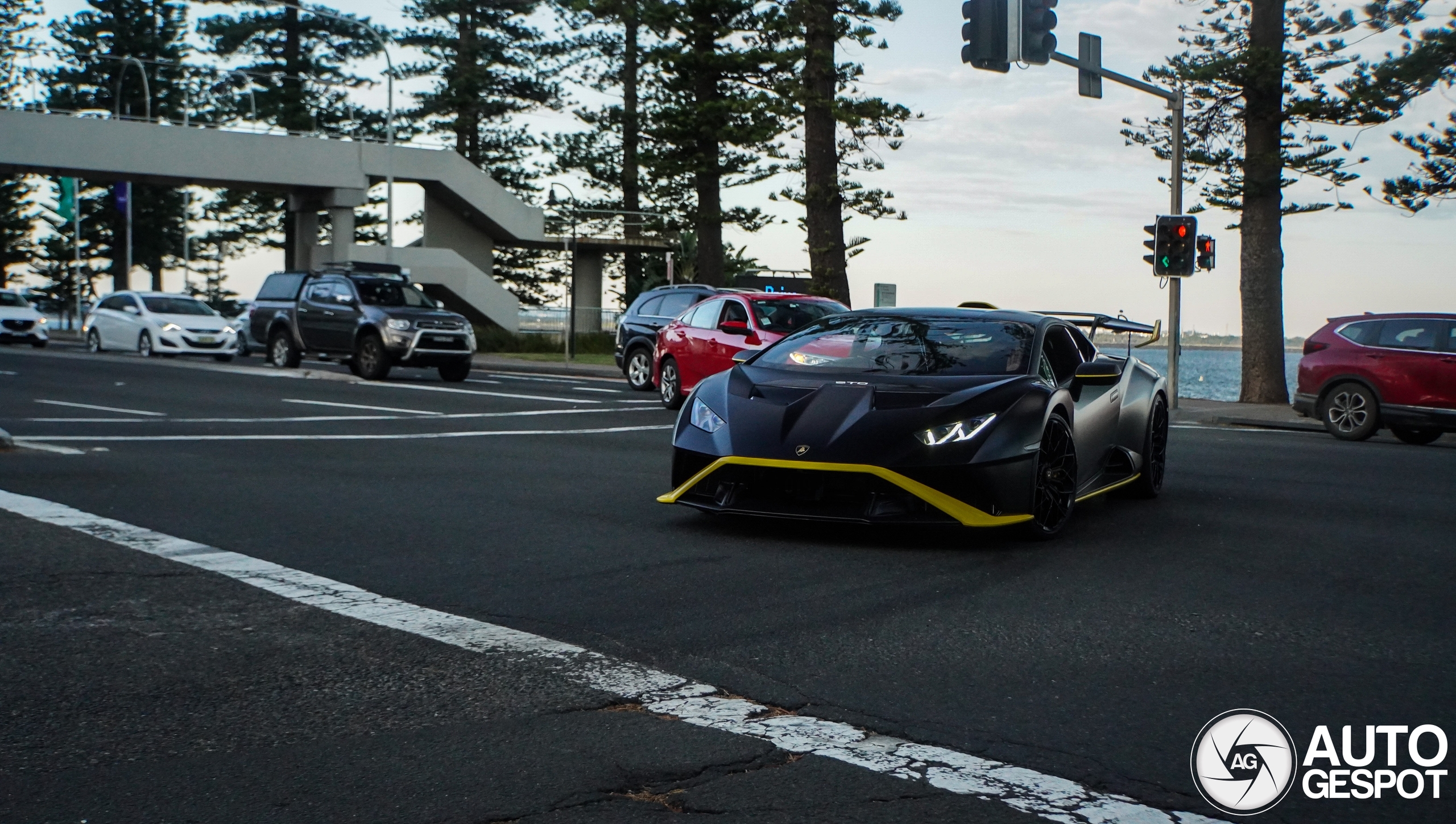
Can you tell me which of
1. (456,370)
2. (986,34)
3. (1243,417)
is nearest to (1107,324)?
(986,34)

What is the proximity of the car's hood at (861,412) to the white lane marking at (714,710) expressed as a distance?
7.79 feet

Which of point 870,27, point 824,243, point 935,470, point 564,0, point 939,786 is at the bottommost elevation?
point 939,786

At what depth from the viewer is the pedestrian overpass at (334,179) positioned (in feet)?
137

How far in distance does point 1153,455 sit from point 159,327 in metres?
27.4

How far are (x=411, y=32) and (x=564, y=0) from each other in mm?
9761

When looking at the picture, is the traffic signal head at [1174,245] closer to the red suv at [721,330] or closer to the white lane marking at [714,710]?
the red suv at [721,330]

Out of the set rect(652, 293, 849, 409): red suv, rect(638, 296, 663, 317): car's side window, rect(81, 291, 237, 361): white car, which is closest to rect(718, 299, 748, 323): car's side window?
rect(652, 293, 849, 409): red suv

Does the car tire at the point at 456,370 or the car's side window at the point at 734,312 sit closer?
the car's side window at the point at 734,312

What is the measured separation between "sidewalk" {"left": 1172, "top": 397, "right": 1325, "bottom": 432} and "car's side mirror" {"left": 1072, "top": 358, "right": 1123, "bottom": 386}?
1212cm

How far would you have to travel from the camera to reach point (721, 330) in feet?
61.9

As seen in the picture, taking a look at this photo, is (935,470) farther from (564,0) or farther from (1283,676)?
(564,0)

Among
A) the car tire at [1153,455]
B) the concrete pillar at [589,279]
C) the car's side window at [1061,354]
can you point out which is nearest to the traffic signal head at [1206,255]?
the car tire at [1153,455]

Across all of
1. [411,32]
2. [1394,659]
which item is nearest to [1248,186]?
[1394,659]

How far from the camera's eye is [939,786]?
12.1 ft
